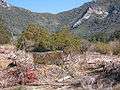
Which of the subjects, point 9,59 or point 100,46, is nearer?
point 9,59

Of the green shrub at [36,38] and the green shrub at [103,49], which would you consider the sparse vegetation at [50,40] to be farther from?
the green shrub at [103,49]

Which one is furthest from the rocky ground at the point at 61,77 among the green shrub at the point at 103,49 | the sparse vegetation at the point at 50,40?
the green shrub at the point at 103,49

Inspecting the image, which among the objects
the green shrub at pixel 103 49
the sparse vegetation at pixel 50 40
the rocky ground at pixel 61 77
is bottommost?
the rocky ground at pixel 61 77

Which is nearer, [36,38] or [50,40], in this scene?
[50,40]

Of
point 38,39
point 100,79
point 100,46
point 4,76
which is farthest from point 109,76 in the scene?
point 38,39

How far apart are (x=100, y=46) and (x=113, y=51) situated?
2.72 metres

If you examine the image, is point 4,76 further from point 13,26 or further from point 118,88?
point 13,26

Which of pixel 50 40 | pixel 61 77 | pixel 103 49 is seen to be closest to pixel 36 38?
pixel 50 40

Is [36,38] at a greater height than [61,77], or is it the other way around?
[36,38]

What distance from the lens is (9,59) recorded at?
85.0 ft

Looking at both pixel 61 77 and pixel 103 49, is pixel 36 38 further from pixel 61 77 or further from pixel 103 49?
pixel 61 77

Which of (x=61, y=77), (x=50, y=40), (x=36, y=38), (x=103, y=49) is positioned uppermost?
(x=36, y=38)

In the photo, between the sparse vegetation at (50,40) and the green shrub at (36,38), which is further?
the green shrub at (36,38)

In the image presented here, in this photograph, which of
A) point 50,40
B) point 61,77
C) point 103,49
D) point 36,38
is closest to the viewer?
point 61,77
